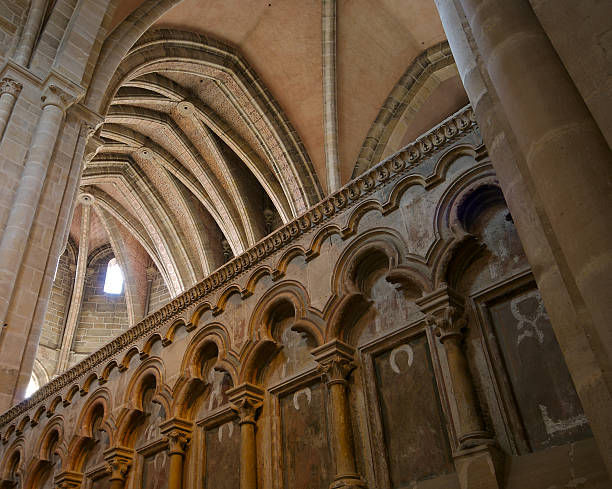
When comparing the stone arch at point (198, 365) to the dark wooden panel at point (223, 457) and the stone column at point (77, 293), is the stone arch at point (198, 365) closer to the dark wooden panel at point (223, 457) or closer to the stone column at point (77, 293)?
the dark wooden panel at point (223, 457)

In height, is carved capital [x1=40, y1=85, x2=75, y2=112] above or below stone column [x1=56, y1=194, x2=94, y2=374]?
below

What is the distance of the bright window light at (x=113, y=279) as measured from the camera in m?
20.7

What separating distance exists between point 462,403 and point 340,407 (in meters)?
0.86

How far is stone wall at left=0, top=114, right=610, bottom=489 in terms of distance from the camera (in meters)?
3.14

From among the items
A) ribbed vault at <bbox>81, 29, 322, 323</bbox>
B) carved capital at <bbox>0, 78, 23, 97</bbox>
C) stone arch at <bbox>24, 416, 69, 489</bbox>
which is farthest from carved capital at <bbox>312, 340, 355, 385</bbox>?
ribbed vault at <bbox>81, 29, 322, 323</bbox>

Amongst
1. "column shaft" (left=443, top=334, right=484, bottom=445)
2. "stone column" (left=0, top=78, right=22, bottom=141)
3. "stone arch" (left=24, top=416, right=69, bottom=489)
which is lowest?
"column shaft" (left=443, top=334, right=484, bottom=445)

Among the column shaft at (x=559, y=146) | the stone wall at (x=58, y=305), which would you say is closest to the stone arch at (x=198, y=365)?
the column shaft at (x=559, y=146)

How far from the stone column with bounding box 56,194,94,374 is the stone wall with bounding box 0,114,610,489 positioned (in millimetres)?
13756

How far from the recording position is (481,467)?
297 centimetres

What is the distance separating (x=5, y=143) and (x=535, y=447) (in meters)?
6.84

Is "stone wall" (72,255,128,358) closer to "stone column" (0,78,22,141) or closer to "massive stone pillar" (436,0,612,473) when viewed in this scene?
"stone column" (0,78,22,141)

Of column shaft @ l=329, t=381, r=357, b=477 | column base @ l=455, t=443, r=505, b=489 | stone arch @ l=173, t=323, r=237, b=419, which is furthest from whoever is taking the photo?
stone arch @ l=173, t=323, r=237, b=419

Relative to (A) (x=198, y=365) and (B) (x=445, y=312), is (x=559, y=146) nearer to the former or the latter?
(B) (x=445, y=312)

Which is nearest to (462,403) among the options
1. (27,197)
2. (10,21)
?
(27,197)
